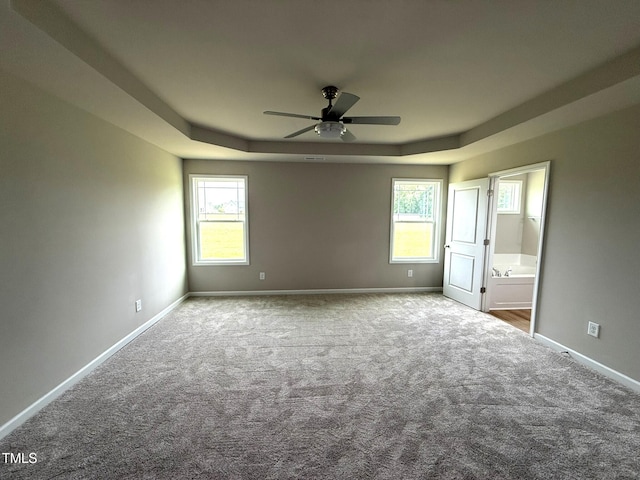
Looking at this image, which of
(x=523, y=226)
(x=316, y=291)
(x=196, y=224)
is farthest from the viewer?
(x=523, y=226)

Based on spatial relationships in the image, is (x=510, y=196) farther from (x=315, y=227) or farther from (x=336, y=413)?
(x=336, y=413)

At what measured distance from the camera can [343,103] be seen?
6.69ft

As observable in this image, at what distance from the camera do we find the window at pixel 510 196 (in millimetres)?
5195

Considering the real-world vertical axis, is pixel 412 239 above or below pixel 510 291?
above

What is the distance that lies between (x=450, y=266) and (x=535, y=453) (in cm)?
331

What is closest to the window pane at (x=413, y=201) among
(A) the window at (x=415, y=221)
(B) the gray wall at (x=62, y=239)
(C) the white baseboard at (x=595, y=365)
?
(A) the window at (x=415, y=221)

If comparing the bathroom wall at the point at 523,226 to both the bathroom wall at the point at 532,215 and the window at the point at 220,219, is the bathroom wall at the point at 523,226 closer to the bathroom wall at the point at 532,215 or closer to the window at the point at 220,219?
the bathroom wall at the point at 532,215

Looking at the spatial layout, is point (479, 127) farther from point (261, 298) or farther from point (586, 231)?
point (261, 298)

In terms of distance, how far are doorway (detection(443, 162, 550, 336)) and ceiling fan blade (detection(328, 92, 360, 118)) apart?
244 cm

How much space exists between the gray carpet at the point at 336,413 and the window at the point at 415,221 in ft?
6.71

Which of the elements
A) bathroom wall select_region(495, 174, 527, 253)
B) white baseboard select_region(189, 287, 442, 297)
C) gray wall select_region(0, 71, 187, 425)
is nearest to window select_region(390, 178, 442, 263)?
white baseboard select_region(189, 287, 442, 297)

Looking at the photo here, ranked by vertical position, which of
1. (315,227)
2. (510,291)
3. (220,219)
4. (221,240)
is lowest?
(510,291)

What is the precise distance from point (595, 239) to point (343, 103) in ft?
8.67

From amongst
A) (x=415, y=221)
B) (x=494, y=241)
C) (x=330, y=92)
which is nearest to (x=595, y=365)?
(x=494, y=241)
